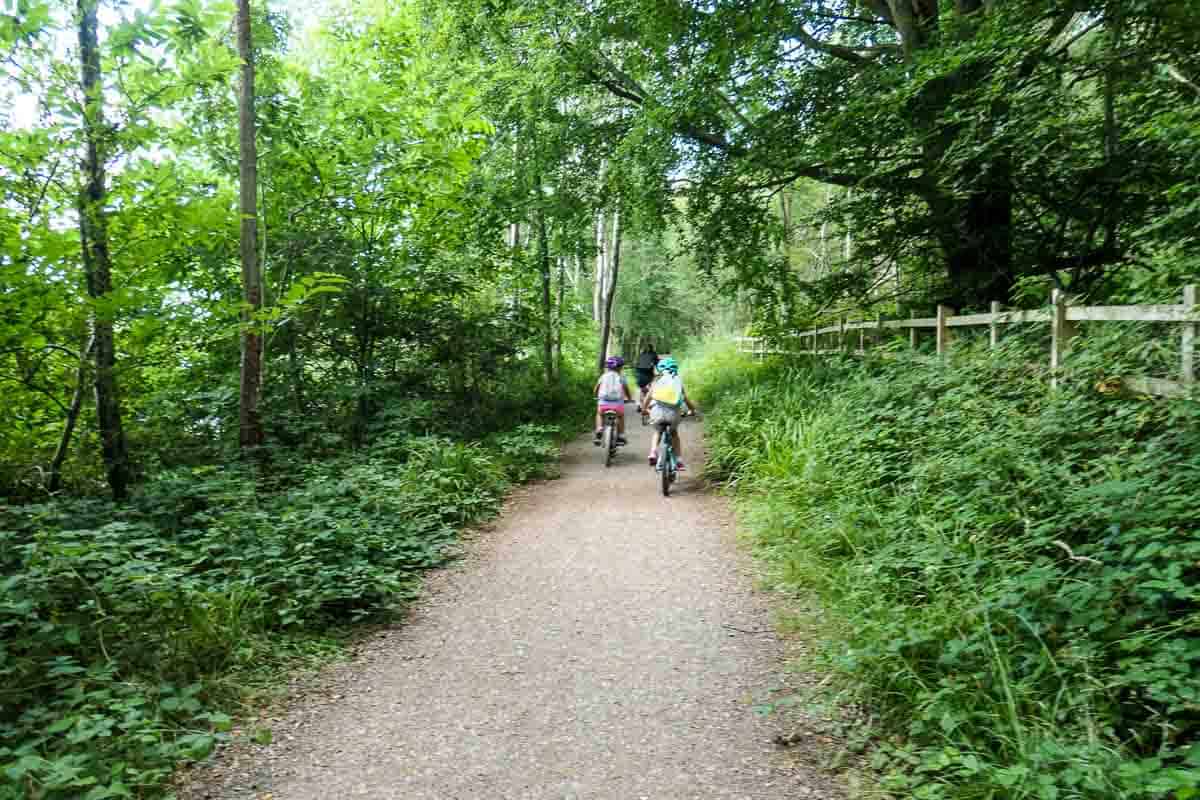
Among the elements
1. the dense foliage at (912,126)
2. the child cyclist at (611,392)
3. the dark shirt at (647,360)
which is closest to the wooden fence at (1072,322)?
the dense foliage at (912,126)

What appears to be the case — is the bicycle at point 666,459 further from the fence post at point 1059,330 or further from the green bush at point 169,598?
the fence post at point 1059,330

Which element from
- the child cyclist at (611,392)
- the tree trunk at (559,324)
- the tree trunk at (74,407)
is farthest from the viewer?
the tree trunk at (559,324)

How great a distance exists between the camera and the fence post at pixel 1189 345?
4777 millimetres

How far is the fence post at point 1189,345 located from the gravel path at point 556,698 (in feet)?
11.0

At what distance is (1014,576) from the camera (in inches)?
154

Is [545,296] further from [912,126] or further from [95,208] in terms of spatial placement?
[95,208]

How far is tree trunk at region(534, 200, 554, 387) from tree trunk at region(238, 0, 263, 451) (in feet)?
20.9

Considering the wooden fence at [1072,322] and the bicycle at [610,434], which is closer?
the wooden fence at [1072,322]

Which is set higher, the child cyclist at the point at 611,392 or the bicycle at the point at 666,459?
the child cyclist at the point at 611,392

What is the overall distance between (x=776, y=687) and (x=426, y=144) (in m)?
8.66

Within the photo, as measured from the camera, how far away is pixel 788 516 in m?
6.84

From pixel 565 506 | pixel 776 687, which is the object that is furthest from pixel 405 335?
pixel 776 687

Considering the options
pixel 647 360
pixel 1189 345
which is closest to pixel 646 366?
pixel 647 360

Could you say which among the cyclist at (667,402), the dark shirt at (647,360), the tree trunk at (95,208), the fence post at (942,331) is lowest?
the cyclist at (667,402)
